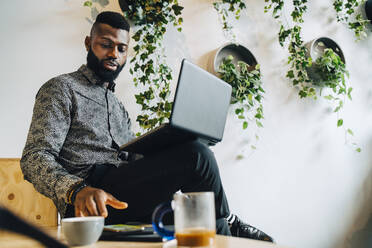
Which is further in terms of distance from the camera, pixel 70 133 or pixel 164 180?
pixel 70 133

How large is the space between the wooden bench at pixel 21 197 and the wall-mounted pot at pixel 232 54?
1.17 m

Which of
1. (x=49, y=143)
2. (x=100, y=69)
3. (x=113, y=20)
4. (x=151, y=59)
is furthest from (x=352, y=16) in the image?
(x=49, y=143)

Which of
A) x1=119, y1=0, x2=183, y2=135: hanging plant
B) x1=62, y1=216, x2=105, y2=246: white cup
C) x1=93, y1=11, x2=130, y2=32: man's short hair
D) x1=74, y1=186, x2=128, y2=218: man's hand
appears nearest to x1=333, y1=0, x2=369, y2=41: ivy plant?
x1=119, y1=0, x2=183, y2=135: hanging plant

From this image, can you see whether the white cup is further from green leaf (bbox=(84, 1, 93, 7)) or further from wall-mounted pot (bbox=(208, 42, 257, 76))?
wall-mounted pot (bbox=(208, 42, 257, 76))

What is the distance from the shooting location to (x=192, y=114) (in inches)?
38.7

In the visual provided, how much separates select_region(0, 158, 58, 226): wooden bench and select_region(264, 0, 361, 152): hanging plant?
5.55 ft

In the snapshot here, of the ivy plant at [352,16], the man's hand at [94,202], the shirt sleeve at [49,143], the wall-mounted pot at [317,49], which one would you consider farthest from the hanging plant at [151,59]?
the ivy plant at [352,16]

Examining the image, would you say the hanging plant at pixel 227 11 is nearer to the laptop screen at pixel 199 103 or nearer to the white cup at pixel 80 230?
the laptop screen at pixel 199 103

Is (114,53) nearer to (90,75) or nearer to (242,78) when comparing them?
(90,75)

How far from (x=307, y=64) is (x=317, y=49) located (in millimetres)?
238

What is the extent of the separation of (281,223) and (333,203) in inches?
19.3

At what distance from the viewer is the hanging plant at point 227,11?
207 cm

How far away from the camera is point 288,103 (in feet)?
7.41

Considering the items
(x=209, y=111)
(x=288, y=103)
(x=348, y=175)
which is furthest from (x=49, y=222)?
(x=348, y=175)
